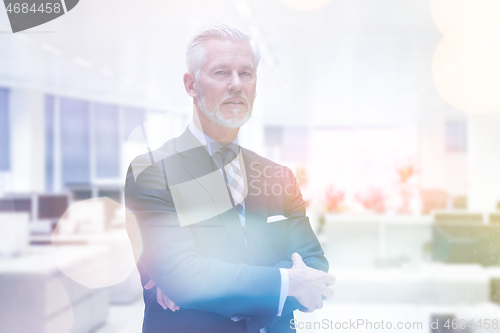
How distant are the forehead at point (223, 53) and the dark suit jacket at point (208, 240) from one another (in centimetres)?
23

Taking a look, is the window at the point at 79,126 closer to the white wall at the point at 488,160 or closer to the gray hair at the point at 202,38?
the gray hair at the point at 202,38

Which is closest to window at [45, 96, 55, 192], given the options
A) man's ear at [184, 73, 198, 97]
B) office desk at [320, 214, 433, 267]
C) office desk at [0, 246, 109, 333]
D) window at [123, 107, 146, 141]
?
office desk at [0, 246, 109, 333]

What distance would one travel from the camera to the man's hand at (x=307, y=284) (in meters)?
0.99

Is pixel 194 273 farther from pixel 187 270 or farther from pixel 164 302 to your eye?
pixel 164 302

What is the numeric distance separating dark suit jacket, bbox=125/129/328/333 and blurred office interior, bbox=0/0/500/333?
0.13m

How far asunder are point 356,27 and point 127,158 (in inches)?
61.3

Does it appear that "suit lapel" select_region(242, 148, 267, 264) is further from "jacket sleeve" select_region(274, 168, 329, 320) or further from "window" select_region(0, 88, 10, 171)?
"window" select_region(0, 88, 10, 171)

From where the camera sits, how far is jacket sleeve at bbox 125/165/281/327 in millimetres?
922

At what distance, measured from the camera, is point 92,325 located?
192 centimetres

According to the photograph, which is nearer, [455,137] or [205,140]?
[205,140]

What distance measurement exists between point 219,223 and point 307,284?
29 cm

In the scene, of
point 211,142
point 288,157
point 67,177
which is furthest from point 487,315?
point 67,177

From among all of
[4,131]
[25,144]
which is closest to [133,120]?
[25,144]

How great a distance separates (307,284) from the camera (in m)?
1.00
